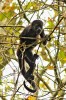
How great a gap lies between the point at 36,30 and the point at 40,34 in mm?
208

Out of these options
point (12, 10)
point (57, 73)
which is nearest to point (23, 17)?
point (12, 10)

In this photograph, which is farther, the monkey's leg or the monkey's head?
the monkey's head

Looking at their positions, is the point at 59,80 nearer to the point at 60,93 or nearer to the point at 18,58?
the point at 60,93

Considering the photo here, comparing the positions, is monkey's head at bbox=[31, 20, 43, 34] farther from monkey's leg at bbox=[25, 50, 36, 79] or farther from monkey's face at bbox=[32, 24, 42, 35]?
monkey's leg at bbox=[25, 50, 36, 79]

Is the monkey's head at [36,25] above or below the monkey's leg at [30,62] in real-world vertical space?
above

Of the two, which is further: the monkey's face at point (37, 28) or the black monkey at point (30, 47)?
the monkey's face at point (37, 28)

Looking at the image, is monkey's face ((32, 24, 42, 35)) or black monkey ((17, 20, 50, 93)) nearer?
black monkey ((17, 20, 50, 93))

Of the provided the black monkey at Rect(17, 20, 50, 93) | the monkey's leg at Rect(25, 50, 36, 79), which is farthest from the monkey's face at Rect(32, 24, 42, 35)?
the monkey's leg at Rect(25, 50, 36, 79)

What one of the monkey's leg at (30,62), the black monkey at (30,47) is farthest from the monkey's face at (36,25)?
the monkey's leg at (30,62)

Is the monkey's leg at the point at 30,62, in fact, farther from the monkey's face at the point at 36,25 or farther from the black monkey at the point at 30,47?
the monkey's face at the point at 36,25

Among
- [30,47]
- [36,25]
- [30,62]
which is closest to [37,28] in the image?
[36,25]

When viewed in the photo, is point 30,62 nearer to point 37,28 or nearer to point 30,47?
point 30,47

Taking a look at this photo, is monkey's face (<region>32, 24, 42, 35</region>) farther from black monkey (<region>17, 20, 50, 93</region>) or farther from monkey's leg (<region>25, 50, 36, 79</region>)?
monkey's leg (<region>25, 50, 36, 79</region>)

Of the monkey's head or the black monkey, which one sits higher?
the monkey's head
